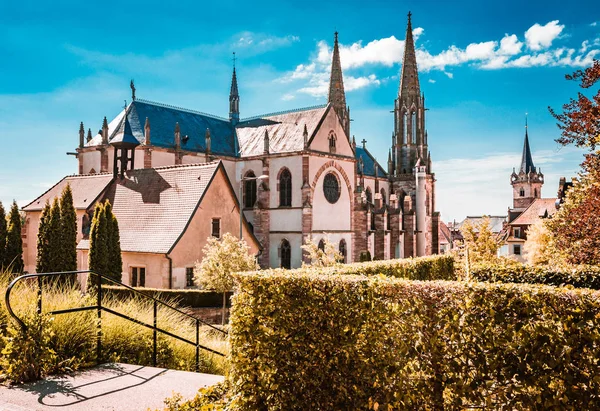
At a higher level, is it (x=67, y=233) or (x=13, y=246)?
(x=67, y=233)

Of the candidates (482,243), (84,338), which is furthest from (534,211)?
(84,338)

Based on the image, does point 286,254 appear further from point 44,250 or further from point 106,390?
point 106,390

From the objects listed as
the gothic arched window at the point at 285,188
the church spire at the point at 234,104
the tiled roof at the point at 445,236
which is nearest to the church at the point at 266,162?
the gothic arched window at the point at 285,188

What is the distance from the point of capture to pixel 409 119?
6675 cm

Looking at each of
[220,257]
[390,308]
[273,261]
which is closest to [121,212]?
[220,257]

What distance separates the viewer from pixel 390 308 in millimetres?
6578

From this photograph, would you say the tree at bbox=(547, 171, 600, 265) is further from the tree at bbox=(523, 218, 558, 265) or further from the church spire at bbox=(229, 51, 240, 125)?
the church spire at bbox=(229, 51, 240, 125)

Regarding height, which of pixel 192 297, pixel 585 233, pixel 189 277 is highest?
pixel 585 233

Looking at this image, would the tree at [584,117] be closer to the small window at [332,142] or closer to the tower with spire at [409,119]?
the small window at [332,142]

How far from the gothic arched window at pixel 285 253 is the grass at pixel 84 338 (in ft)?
99.6

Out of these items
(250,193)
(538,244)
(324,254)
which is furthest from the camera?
(250,193)

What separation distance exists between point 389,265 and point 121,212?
1897 cm

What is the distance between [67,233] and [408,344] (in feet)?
67.8

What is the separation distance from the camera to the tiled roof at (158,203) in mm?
25812
